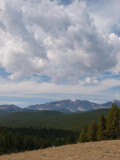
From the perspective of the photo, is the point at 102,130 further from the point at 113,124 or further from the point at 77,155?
the point at 77,155

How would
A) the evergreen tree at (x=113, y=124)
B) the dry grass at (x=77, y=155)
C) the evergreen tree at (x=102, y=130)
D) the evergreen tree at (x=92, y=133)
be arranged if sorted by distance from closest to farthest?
the dry grass at (x=77, y=155)
the evergreen tree at (x=113, y=124)
the evergreen tree at (x=102, y=130)
the evergreen tree at (x=92, y=133)

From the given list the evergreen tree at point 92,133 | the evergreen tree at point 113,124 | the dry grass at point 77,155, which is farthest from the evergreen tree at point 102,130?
the dry grass at point 77,155

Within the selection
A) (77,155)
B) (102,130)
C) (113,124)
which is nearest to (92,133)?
(102,130)

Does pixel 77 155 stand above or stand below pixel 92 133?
above

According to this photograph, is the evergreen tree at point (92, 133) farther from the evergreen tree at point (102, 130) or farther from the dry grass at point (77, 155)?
the dry grass at point (77, 155)

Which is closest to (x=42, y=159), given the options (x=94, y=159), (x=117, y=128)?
(x=94, y=159)

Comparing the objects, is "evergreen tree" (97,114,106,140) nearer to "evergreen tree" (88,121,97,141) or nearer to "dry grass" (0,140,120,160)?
"evergreen tree" (88,121,97,141)

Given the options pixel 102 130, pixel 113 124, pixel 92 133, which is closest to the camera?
pixel 113 124

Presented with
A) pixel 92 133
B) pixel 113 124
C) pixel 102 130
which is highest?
pixel 113 124

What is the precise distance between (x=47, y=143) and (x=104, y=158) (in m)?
100.0

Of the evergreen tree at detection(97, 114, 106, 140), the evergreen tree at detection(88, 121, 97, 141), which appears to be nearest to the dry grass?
the evergreen tree at detection(97, 114, 106, 140)

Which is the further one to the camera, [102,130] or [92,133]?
[92,133]

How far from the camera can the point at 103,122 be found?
65188mm

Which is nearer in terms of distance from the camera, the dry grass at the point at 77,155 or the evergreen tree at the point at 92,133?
the dry grass at the point at 77,155
